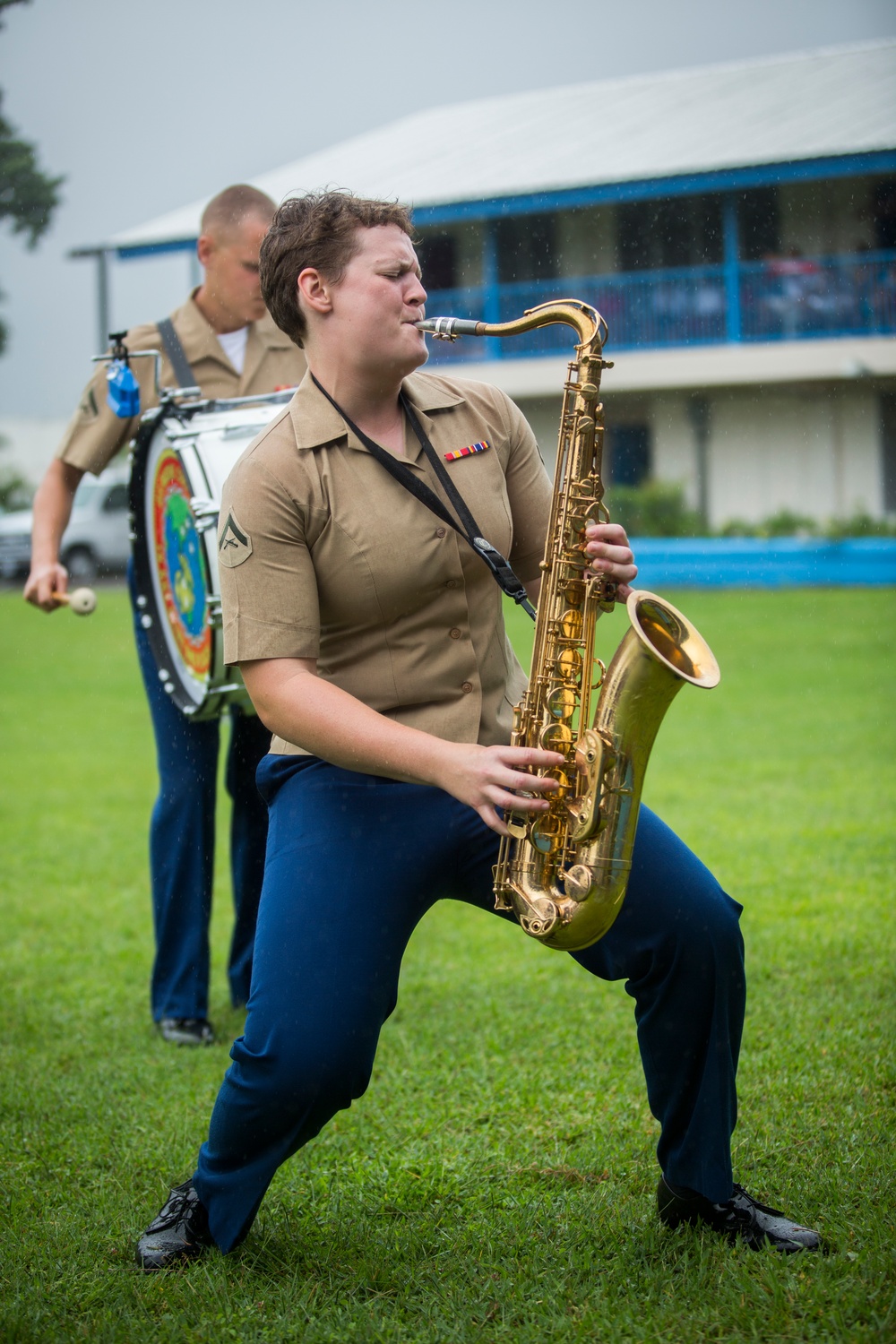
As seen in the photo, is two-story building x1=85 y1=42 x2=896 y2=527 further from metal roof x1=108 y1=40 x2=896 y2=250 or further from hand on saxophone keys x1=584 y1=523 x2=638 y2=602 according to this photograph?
hand on saxophone keys x1=584 y1=523 x2=638 y2=602

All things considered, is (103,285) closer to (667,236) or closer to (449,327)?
(667,236)

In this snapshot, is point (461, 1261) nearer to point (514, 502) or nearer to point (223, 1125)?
point (223, 1125)

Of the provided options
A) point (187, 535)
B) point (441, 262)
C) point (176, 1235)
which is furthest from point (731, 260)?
point (176, 1235)

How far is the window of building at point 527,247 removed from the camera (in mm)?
23078

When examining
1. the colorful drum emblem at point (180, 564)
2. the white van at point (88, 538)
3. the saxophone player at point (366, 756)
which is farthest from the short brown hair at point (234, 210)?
the white van at point (88, 538)

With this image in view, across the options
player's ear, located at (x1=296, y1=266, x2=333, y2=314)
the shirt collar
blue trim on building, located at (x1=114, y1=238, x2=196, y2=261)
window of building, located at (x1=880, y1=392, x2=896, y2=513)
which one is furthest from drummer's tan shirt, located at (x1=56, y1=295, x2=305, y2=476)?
blue trim on building, located at (x1=114, y1=238, x2=196, y2=261)

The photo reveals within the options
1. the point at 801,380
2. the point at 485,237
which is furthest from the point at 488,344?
the point at 801,380

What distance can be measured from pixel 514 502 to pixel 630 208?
804 inches

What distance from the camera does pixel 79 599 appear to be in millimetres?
4160

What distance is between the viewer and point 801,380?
852 inches

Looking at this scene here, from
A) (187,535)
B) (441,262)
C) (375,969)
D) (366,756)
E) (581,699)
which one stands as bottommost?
(375,969)

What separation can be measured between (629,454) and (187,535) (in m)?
20.5

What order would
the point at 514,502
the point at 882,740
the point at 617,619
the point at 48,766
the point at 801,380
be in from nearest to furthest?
the point at 514,502 < the point at 882,740 < the point at 48,766 < the point at 617,619 < the point at 801,380

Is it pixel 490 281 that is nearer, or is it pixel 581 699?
pixel 581 699
